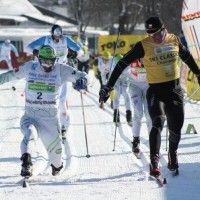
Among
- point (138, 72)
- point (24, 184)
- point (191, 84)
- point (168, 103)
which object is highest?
point (191, 84)

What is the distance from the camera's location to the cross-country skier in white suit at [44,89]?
6805mm

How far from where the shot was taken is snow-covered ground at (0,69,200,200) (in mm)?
6070

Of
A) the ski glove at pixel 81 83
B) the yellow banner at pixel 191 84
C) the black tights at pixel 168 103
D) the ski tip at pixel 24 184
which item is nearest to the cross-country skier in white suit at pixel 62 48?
the ski glove at pixel 81 83

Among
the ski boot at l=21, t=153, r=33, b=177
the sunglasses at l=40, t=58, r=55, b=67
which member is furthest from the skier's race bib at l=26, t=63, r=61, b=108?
the ski boot at l=21, t=153, r=33, b=177

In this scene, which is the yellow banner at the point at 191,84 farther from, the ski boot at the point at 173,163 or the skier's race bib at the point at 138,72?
the ski boot at the point at 173,163

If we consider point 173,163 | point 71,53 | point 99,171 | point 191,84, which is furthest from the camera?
point 191,84

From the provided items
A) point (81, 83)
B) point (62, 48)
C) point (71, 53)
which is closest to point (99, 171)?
point (81, 83)

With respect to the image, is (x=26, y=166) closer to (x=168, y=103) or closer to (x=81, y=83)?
(x=81, y=83)

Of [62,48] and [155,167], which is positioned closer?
[155,167]

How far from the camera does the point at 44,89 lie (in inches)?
269

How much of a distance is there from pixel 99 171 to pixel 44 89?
135cm

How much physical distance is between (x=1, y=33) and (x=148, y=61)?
39475 millimetres

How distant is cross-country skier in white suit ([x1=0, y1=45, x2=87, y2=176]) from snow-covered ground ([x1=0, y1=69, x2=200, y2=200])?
558 mm

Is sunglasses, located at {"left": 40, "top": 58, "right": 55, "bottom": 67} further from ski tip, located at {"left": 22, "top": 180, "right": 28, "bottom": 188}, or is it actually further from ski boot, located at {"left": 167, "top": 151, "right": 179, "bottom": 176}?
ski boot, located at {"left": 167, "top": 151, "right": 179, "bottom": 176}
